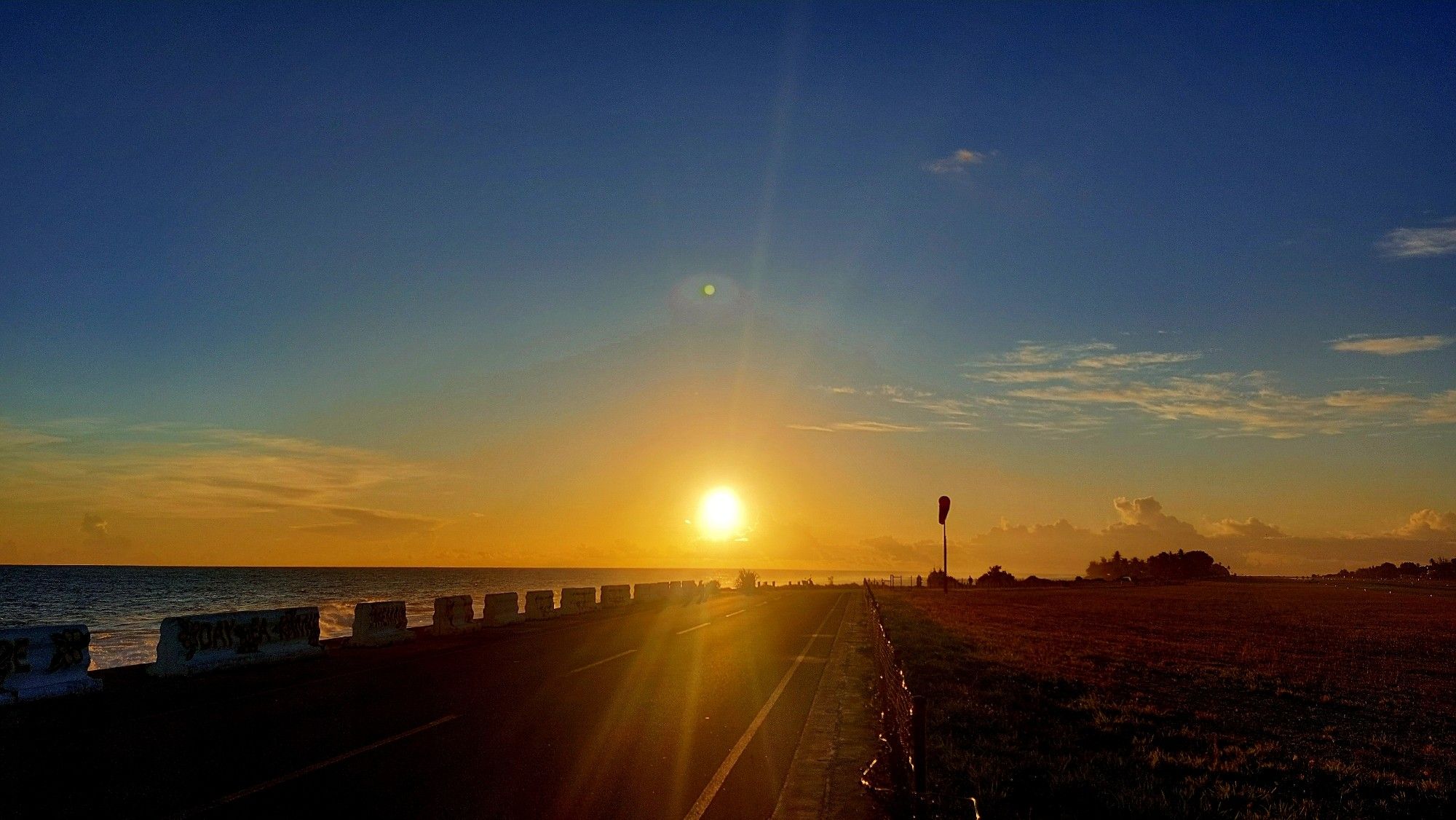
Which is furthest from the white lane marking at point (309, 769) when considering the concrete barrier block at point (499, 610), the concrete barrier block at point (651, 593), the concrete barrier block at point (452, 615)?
the concrete barrier block at point (651, 593)

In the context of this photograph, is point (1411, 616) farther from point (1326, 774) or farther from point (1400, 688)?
point (1326, 774)

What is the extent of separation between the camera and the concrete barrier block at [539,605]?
32.3 metres

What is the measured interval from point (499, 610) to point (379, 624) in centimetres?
750

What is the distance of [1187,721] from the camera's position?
1352 cm

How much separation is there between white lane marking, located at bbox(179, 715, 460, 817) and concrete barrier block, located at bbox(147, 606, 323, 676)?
766cm

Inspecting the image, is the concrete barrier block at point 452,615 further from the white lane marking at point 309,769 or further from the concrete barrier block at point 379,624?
the white lane marking at point 309,769

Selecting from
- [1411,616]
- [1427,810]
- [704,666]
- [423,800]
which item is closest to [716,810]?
[423,800]

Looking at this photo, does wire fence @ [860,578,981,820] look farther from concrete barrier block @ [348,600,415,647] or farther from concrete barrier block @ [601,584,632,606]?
concrete barrier block @ [601,584,632,606]

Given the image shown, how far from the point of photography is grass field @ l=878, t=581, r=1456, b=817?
29.4 ft

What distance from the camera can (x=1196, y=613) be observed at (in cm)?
4544

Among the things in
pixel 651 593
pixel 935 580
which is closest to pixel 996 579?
pixel 935 580

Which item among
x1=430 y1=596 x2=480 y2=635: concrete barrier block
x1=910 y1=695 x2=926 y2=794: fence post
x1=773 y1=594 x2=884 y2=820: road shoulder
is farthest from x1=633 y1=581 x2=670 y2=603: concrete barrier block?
x1=910 y1=695 x2=926 y2=794: fence post

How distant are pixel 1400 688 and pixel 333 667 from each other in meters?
23.1

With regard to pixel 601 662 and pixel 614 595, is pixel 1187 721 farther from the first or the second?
pixel 614 595
